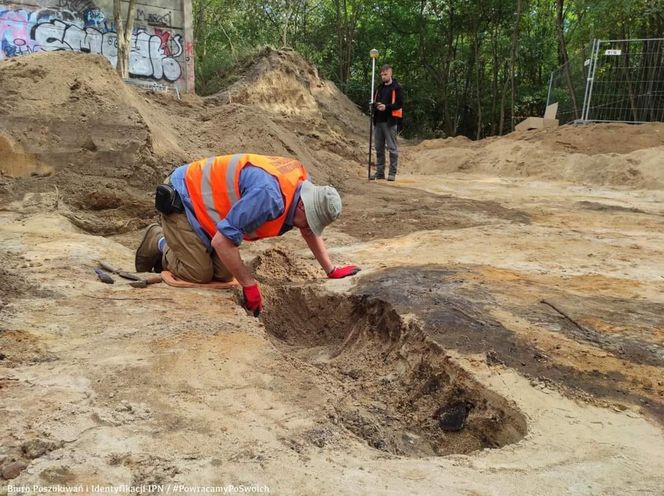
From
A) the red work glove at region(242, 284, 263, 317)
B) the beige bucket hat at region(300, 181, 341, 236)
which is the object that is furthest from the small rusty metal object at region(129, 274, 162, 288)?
the beige bucket hat at region(300, 181, 341, 236)

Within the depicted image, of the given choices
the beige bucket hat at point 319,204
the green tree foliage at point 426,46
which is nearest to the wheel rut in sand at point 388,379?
the beige bucket hat at point 319,204

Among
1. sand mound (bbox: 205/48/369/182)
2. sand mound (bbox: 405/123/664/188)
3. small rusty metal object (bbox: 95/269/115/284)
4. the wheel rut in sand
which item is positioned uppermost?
sand mound (bbox: 205/48/369/182)

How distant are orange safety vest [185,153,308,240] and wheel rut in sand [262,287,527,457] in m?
0.77

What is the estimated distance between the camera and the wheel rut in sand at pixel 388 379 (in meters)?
2.41

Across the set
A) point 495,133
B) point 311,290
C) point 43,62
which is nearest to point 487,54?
point 495,133

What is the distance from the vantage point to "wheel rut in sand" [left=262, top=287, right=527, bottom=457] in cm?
241

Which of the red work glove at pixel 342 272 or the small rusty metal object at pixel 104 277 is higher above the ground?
the small rusty metal object at pixel 104 277

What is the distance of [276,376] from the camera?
8.11 feet

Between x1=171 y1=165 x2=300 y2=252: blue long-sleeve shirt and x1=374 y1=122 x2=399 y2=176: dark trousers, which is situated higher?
x1=374 y1=122 x2=399 y2=176: dark trousers

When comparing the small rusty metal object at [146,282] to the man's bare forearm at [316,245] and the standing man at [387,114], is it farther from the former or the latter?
the standing man at [387,114]

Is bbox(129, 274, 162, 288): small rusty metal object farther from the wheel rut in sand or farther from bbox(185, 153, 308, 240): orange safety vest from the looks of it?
the wheel rut in sand

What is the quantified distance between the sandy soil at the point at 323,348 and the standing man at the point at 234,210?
273 millimetres

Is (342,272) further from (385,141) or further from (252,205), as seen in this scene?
(385,141)

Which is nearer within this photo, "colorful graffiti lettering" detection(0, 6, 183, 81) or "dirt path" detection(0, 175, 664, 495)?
"dirt path" detection(0, 175, 664, 495)
